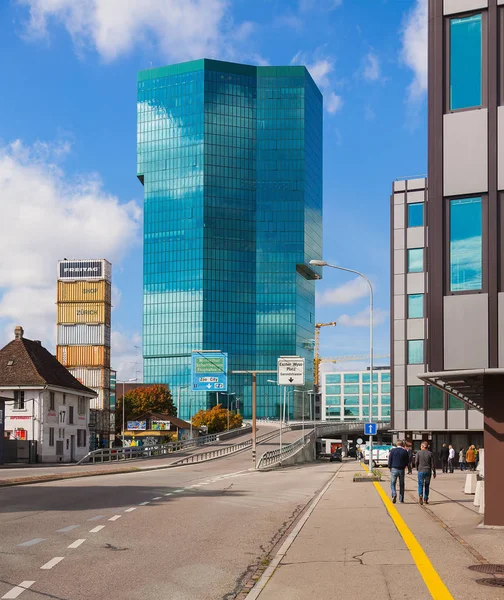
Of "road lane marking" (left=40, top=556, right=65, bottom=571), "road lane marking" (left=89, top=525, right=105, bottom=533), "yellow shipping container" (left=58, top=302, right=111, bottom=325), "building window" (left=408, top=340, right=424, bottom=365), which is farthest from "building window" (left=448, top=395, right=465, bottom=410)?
"yellow shipping container" (left=58, top=302, right=111, bottom=325)

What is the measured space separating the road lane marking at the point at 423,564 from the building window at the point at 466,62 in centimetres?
865

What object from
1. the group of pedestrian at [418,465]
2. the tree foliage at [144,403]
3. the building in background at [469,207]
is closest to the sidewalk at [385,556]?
the group of pedestrian at [418,465]

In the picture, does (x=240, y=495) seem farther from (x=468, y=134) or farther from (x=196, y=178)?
(x=196, y=178)

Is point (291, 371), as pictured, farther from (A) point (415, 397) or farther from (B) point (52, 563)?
(B) point (52, 563)

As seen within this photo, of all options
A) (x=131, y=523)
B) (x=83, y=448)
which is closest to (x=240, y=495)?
(x=131, y=523)

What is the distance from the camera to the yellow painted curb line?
9914mm

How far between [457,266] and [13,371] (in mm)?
56166

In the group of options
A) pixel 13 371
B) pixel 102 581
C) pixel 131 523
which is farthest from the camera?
pixel 13 371

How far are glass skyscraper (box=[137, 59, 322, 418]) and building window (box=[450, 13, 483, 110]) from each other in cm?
17142

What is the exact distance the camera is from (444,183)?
18.3 m

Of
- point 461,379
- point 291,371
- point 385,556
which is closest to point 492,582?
point 385,556

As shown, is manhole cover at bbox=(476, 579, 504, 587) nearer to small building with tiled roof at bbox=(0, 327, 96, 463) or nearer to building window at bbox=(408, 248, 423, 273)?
small building with tiled roof at bbox=(0, 327, 96, 463)

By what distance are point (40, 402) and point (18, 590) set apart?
58948 mm

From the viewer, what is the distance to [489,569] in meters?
11.6
